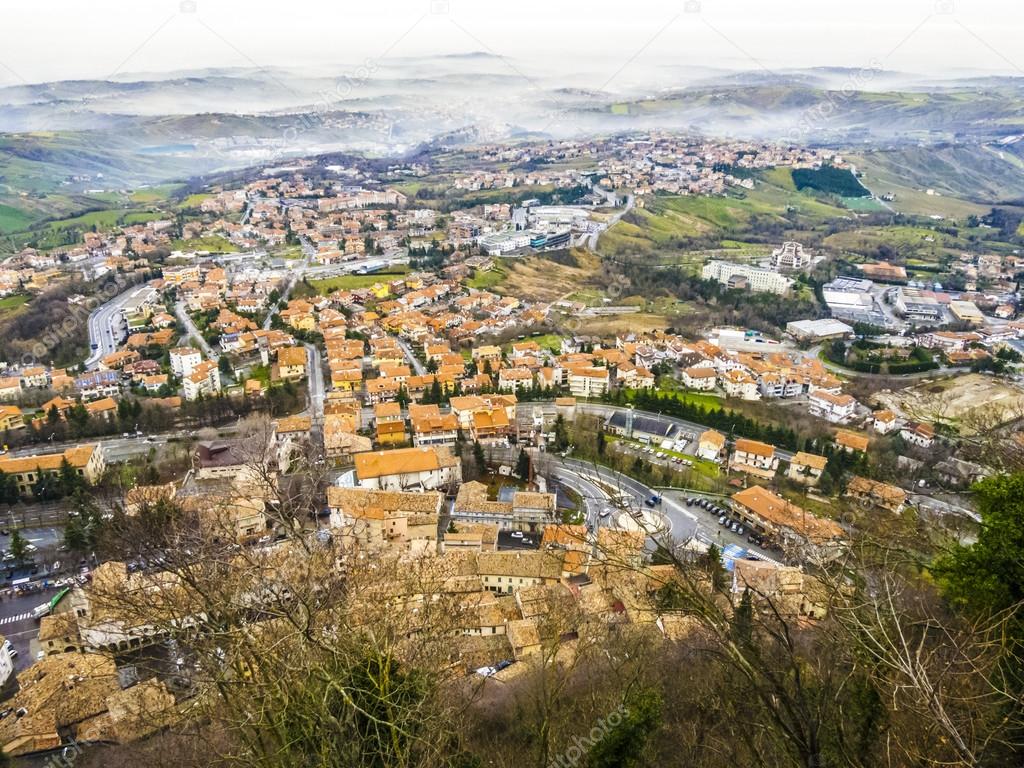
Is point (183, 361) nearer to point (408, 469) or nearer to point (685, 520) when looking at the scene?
point (408, 469)

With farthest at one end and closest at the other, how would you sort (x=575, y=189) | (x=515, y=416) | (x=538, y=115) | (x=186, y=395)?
(x=538, y=115) < (x=575, y=189) < (x=186, y=395) < (x=515, y=416)

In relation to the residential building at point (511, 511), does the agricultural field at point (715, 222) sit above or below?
above

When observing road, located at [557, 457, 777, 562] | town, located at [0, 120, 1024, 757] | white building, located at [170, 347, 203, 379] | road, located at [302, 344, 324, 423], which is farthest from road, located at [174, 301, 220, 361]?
road, located at [557, 457, 777, 562]

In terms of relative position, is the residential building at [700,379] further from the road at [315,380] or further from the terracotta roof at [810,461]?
the road at [315,380]

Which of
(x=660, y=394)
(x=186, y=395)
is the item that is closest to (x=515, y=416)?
(x=660, y=394)

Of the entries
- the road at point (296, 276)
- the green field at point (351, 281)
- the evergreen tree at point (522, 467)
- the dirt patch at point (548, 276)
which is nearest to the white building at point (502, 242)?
the dirt patch at point (548, 276)

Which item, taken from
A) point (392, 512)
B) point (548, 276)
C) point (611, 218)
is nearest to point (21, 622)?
point (392, 512)

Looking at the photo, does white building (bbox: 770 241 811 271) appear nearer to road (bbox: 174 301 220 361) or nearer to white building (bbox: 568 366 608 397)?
white building (bbox: 568 366 608 397)

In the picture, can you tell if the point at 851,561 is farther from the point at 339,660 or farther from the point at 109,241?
the point at 109,241
